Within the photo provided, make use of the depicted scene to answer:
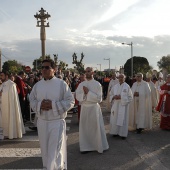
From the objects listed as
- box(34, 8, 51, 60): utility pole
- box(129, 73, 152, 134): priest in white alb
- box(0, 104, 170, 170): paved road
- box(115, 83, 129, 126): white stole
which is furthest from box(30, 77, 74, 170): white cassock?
box(34, 8, 51, 60): utility pole

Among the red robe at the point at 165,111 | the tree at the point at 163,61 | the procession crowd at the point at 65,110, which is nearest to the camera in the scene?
the procession crowd at the point at 65,110

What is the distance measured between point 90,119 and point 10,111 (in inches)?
118

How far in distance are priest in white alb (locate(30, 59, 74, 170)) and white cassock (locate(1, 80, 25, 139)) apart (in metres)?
4.65

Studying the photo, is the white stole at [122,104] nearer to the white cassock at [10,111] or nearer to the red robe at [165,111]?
the red robe at [165,111]

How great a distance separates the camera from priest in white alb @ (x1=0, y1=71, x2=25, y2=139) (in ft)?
31.9

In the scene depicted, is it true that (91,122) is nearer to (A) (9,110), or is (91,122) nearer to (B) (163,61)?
(A) (9,110)

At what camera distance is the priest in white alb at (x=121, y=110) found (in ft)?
31.6

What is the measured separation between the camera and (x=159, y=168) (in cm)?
661

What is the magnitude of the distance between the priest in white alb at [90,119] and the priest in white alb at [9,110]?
2577 mm

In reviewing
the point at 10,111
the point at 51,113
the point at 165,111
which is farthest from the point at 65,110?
the point at 165,111

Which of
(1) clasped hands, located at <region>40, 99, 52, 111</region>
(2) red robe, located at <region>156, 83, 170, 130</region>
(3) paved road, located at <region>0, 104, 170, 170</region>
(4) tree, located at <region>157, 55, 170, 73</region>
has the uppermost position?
(4) tree, located at <region>157, 55, 170, 73</region>

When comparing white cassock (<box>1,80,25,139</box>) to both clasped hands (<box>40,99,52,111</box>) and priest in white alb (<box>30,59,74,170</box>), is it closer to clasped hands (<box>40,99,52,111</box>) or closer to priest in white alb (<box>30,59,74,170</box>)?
priest in white alb (<box>30,59,74,170</box>)

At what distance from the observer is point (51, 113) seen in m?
5.20

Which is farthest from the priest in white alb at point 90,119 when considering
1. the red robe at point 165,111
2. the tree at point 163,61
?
the tree at point 163,61
